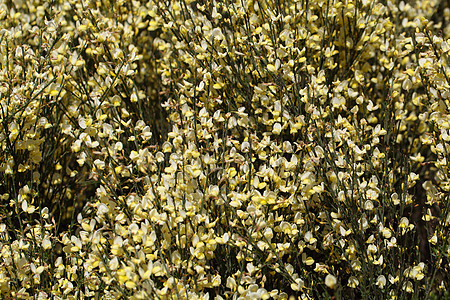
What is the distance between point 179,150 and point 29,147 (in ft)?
2.71

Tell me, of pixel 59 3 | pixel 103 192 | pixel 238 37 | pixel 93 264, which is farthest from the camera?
pixel 59 3

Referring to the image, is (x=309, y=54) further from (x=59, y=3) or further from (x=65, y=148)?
(x=59, y=3)

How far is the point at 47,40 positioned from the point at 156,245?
4.82 feet

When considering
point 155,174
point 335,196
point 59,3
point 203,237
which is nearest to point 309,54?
point 335,196

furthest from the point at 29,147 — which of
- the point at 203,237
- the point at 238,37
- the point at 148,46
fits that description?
the point at 148,46

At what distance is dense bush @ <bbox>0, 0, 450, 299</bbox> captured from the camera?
6.25 ft

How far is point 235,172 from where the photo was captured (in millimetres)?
2045

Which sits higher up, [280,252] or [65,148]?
[65,148]

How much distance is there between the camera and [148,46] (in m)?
3.47

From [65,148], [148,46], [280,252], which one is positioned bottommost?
[280,252]

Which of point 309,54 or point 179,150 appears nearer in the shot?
point 179,150

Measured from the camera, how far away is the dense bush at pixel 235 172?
1.91 meters

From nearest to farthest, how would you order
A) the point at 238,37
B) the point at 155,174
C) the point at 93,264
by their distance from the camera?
the point at 93,264 < the point at 155,174 < the point at 238,37

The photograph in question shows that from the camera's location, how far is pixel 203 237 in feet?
6.03
